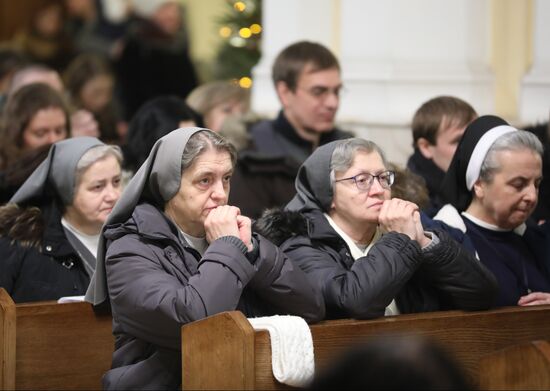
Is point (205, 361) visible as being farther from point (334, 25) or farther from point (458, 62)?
point (334, 25)

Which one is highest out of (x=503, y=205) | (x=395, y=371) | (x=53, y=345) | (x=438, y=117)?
(x=395, y=371)

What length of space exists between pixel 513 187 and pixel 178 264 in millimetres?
1635

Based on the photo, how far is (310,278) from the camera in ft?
15.7

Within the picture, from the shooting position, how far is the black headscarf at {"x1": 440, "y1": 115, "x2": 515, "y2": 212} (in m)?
5.47

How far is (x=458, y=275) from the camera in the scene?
15.8ft

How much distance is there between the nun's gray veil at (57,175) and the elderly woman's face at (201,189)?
49.1 inches

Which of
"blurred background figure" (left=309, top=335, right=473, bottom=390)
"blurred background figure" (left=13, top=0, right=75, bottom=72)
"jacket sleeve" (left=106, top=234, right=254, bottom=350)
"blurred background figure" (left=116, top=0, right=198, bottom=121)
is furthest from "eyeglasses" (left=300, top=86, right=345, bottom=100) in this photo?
"blurred background figure" (left=13, top=0, right=75, bottom=72)

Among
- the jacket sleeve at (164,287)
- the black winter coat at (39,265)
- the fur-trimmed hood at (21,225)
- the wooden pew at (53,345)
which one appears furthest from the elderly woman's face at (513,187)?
the fur-trimmed hood at (21,225)

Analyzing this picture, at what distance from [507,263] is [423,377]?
3110 millimetres

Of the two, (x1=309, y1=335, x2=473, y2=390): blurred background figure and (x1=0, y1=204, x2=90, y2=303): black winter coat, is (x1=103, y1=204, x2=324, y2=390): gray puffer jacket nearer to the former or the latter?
(x1=0, y1=204, x2=90, y2=303): black winter coat

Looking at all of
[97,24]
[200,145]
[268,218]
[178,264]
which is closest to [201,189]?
[200,145]

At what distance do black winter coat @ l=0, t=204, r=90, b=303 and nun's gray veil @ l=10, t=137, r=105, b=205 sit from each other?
151 millimetres

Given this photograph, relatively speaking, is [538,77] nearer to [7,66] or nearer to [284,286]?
[284,286]

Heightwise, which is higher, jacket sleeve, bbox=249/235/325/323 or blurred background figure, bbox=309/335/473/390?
blurred background figure, bbox=309/335/473/390
